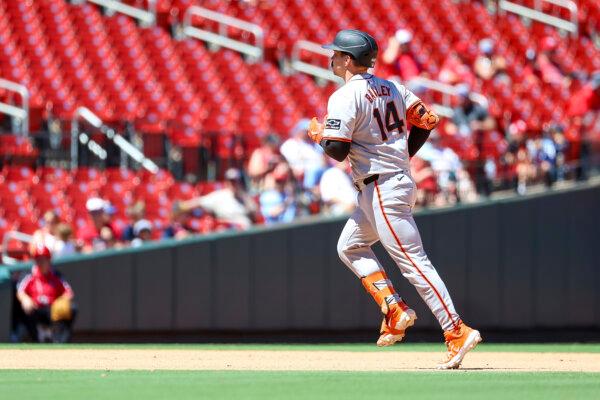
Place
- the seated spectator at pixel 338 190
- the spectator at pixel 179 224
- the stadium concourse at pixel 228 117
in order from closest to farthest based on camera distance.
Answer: the spectator at pixel 179 224, the seated spectator at pixel 338 190, the stadium concourse at pixel 228 117

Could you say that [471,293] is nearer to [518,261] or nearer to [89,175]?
[518,261]

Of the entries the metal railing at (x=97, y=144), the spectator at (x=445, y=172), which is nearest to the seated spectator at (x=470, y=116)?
the spectator at (x=445, y=172)

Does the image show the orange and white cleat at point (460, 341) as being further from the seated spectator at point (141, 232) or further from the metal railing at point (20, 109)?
the metal railing at point (20, 109)

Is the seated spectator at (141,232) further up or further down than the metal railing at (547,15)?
further down

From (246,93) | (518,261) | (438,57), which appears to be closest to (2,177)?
(246,93)

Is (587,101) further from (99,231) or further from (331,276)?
(99,231)

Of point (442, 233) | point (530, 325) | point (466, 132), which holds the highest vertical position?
point (466, 132)

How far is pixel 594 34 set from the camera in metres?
19.6

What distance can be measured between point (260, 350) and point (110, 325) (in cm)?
270

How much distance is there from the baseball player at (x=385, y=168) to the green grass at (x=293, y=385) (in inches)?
13.8

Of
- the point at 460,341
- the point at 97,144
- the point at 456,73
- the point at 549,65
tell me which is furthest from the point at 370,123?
the point at 549,65

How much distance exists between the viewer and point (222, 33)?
1616cm

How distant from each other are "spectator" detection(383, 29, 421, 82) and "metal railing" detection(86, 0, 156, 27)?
3.07m

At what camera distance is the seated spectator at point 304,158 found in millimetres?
11969
